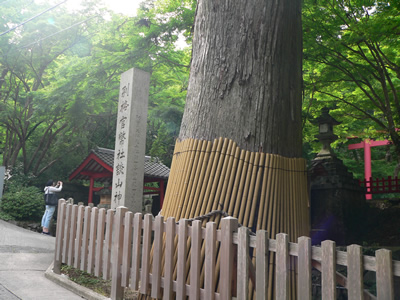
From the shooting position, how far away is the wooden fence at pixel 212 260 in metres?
2.42

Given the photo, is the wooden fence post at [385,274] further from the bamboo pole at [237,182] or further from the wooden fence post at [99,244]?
the wooden fence post at [99,244]

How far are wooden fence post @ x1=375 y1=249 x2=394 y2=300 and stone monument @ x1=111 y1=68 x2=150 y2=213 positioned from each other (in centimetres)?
537

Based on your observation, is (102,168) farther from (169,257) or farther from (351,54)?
Result: (169,257)

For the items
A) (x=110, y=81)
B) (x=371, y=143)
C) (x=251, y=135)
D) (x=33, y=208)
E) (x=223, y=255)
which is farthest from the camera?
(x=371, y=143)

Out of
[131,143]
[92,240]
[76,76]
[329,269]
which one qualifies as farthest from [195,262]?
[76,76]

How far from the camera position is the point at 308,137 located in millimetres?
14375

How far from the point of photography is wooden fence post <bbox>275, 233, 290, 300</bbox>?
2.72m

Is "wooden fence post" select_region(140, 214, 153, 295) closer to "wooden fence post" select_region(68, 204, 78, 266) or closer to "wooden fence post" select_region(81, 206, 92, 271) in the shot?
"wooden fence post" select_region(81, 206, 92, 271)

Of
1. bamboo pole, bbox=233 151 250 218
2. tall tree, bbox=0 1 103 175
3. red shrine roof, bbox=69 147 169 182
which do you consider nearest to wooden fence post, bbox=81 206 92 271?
bamboo pole, bbox=233 151 250 218

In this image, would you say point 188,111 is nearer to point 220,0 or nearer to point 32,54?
point 220,0

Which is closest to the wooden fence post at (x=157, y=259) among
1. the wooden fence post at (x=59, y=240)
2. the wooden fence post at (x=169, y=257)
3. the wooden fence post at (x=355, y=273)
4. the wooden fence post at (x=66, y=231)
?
the wooden fence post at (x=169, y=257)

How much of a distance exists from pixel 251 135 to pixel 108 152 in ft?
46.9

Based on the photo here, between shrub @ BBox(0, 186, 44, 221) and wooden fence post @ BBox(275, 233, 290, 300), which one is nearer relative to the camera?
wooden fence post @ BBox(275, 233, 290, 300)

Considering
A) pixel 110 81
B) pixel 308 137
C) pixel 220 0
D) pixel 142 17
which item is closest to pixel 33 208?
pixel 110 81
